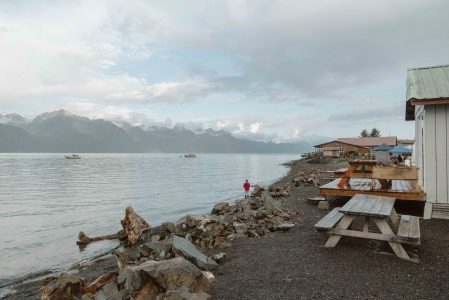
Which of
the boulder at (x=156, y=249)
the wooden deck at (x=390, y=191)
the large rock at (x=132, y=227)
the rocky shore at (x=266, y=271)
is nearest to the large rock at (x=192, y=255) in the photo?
the rocky shore at (x=266, y=271)

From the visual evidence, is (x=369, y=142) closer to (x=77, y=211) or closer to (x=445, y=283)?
(x=77, y=211)

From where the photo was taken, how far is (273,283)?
6.24 metres

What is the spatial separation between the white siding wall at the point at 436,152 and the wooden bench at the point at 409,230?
297cm

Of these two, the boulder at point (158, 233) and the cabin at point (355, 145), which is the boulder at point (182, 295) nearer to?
the boulder at point (158, 233)

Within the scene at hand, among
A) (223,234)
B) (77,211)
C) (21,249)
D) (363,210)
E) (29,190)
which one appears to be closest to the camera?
(363,210)

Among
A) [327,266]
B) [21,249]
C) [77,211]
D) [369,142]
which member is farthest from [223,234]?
[369,142]

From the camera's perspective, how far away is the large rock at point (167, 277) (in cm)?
529

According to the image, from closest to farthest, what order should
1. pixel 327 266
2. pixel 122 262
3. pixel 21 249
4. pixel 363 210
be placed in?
pixel 327 266, pixel 363 210, pixel 122 262, pixel 21 249

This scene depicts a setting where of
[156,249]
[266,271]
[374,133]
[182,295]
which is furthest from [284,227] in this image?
[374,133]

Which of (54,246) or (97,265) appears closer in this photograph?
(97,265)

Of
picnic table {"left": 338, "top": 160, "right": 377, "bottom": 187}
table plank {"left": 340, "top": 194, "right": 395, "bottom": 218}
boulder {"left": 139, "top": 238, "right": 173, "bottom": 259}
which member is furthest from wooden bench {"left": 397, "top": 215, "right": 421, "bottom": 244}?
boulder {"left": 139, "top": 238, "right": 173, "bottom": 259}

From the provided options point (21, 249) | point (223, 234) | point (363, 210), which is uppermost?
point (363, 210)

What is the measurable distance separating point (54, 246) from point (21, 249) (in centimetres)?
137

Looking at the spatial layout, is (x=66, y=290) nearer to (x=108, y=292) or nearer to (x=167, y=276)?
(x=108, y=292)
